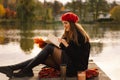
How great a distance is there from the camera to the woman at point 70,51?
6.36 meters

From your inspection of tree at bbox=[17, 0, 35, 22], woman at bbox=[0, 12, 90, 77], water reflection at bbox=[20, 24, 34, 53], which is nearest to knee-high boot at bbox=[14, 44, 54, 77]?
woman at bbox=[0, 12, 90, 77]

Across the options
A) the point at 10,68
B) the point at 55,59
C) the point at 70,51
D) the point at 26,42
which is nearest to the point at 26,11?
the point at 26,42

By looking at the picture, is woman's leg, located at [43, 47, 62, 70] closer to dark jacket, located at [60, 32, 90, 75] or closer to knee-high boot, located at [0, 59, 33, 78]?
dark jacket, located at [60, 32, 90, 75]

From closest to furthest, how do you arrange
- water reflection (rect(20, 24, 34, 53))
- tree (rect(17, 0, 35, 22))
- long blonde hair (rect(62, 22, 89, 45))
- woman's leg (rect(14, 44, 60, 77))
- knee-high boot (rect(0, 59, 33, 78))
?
long blonde hair (rect(62, 22, 89, 45)) < woman's leg (rect(14, 44, 60, 77)) < knee-high boot (rect(0, 59, 33, 78)) < water reflection (rect(20, 24, 34, 53)) < tree (rect(17, 0, 35, 22))

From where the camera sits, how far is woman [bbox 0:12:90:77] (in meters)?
6.36

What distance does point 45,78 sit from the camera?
6773 mm

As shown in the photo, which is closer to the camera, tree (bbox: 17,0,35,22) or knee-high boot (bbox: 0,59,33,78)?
knee-high boot (bbox: 0,59,33,78)

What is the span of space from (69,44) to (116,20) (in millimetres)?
65396

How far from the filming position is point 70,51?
21.1ft

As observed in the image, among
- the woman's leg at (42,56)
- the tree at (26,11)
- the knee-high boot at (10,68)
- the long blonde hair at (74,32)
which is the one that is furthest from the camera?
the tree at (26,11)

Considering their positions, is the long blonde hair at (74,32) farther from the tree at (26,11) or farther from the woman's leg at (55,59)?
the tree at (26,11)

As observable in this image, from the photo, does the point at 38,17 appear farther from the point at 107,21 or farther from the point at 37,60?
the point at 37,60

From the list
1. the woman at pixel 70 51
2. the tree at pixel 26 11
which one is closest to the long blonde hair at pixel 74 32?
the woman at pixel 70 51

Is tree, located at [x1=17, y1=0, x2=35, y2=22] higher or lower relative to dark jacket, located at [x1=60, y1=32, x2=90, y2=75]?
lower
